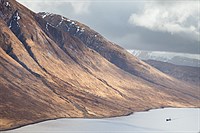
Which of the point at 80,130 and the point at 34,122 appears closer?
the point at 80,130

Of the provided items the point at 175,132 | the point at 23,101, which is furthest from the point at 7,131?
the point at 175,132

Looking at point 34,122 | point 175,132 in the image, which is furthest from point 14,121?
point 175,132

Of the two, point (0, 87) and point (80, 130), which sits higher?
point (0, 87)

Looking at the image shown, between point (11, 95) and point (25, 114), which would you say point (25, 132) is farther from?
point (11, 95)

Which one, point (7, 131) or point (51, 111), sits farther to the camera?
point (51, 111)

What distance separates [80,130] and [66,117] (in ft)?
192

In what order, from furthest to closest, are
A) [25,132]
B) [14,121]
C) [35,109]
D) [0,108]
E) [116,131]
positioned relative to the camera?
[35,109], [0,108], [14,121], [116,131], [25,132]

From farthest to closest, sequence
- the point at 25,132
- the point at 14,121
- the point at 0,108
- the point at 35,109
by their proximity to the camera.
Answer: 1. the point at 35,109
2. the point at 0,108
3. the point at 14,121
4. the point at 25,132

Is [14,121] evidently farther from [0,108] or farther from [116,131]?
[116,131]

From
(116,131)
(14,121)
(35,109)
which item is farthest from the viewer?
(35,109)

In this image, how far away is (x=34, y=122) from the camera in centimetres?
17125

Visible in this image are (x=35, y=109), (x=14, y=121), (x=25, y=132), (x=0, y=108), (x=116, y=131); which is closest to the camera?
(x=25, y=132)

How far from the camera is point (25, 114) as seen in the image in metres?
181

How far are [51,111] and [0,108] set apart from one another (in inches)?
1171
